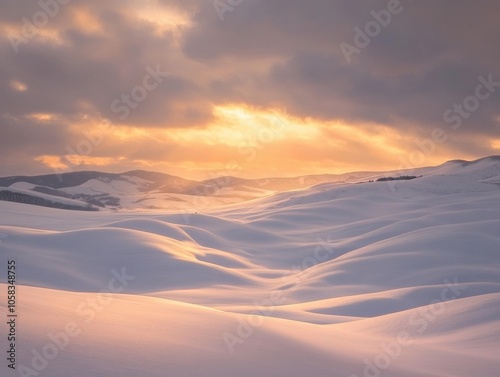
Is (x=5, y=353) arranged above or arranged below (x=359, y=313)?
below

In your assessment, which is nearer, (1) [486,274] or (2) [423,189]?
(1) [486,274]

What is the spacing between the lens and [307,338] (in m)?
7.35

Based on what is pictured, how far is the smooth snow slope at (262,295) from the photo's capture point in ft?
16.7

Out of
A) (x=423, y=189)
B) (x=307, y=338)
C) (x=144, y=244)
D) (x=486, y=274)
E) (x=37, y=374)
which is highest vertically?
(x=423, y=189)

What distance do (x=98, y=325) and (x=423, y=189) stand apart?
61.7 meters

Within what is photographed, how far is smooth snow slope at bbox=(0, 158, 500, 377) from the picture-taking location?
5.09 meters

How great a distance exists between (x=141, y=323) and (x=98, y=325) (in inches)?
25.4

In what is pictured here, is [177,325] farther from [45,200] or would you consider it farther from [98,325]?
[45,200]

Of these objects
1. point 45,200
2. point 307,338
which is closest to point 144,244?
point 307,338

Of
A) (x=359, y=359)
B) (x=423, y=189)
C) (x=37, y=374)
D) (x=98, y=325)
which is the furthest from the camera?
(x=423, y=189)

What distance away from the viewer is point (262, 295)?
20.6 m

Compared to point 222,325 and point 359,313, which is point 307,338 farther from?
point 359,313

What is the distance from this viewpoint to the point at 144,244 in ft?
81.5

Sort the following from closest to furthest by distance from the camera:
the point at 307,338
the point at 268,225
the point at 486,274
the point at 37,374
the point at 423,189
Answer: the point at 37,374
the point at 307,338
the point at 486,274
the point at 268,225
the point at 423,189
